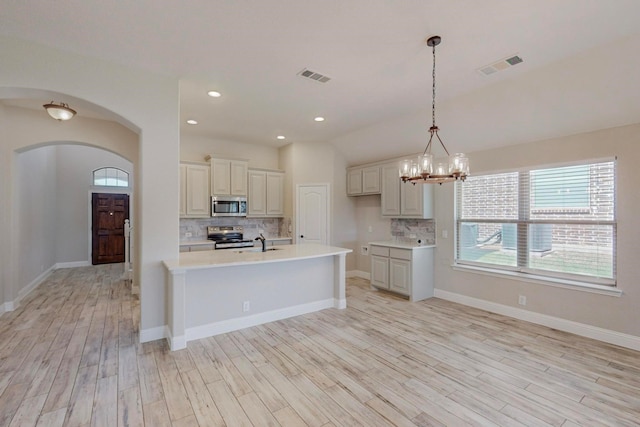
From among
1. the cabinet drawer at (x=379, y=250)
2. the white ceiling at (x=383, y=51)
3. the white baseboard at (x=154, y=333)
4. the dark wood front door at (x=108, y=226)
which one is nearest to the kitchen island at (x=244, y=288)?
the white baseboard at (x=154, y=333)

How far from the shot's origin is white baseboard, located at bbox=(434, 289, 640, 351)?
326cm

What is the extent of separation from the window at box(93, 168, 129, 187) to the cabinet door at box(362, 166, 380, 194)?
696cm

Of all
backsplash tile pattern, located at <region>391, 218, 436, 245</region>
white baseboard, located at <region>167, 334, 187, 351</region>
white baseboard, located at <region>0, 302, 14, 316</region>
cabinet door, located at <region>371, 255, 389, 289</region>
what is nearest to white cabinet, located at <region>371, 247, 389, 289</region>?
cabinet door, located at <region>371, 255, 389, 289</region>

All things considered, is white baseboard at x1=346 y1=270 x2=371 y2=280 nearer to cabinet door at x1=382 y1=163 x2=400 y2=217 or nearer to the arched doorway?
cabinet door at x1=382 y1=163 x2=400 y2=217

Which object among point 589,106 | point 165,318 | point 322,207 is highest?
point 589,106

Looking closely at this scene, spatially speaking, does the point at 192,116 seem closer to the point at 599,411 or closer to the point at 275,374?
the point at 275,374

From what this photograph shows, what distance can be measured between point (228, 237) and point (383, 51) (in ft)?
14.9

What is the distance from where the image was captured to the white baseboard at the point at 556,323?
10.7ft

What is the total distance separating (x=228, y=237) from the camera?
6.02m

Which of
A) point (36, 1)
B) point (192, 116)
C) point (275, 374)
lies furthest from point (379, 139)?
point (36, 1)

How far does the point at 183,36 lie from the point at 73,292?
5.22m

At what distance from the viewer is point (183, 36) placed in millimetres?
2654

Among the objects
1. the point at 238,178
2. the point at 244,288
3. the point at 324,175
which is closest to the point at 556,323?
the point at 244,288

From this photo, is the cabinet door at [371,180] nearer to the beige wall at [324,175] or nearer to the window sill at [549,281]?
the beige wall at [324,175]
